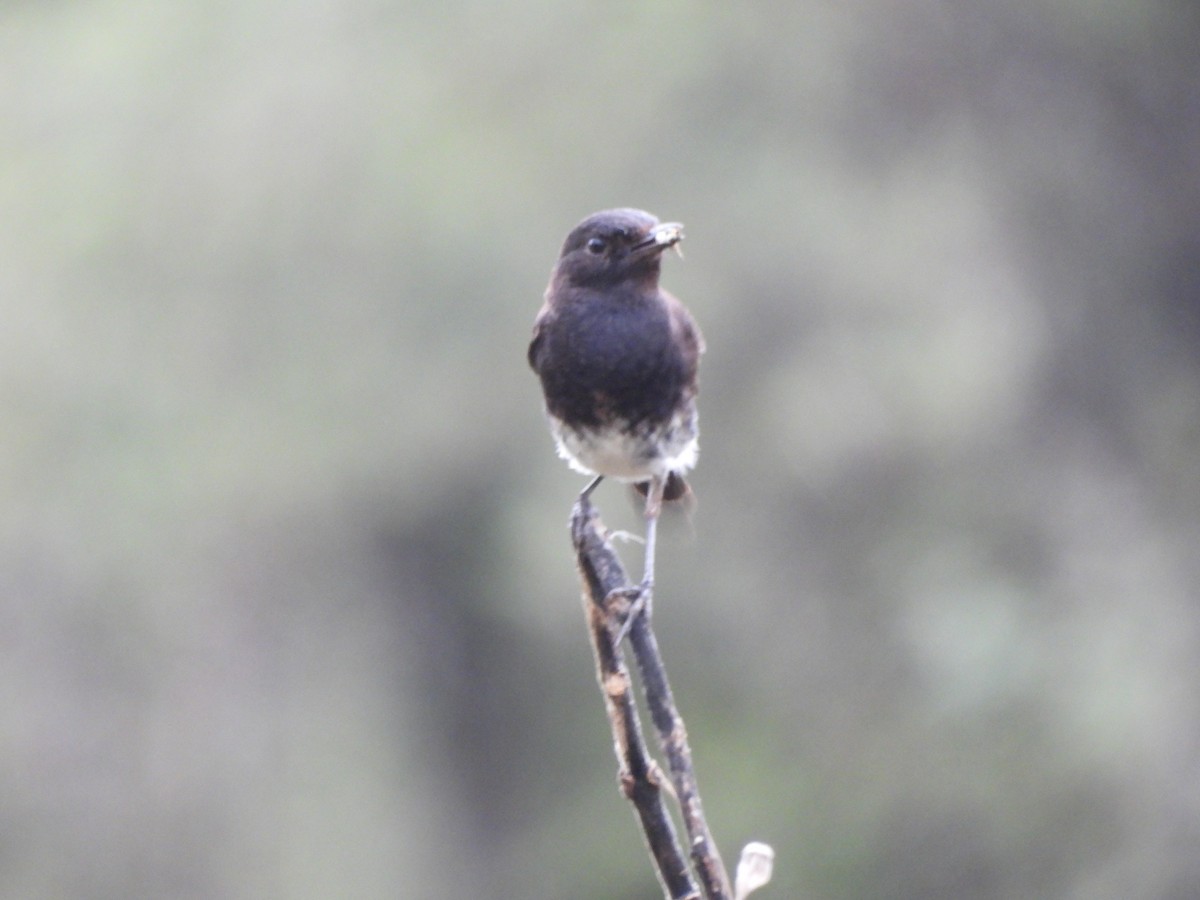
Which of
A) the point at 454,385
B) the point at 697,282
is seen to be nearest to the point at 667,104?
the point at 697,282

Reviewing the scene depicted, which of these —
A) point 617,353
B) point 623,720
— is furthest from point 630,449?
point 623,720

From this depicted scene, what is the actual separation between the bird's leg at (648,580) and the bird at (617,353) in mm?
39

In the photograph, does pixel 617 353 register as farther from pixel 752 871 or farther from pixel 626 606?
pixel 752 871

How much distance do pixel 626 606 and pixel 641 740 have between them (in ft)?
1.04

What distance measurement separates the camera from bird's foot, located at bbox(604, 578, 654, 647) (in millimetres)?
2150

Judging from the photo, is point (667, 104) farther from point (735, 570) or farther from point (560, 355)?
point (560, 355)

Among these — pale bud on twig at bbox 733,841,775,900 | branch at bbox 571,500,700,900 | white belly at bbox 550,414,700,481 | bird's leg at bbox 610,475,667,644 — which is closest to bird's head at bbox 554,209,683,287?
white belly at bbox 550,414,700,481

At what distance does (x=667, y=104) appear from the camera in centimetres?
657

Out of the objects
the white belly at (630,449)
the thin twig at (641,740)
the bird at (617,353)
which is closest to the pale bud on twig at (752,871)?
the thin twig at (641,740)

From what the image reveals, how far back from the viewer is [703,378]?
6242mm

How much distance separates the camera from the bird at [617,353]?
11.2 feet

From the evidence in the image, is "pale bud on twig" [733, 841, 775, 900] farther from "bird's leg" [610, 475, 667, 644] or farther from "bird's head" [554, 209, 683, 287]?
"bird's head" [554, 209, 683, 287]

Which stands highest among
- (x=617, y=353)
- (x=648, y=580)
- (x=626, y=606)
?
(x=617, y=353)

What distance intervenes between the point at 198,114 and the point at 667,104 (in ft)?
6.58
